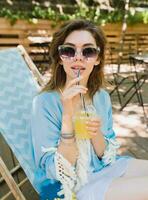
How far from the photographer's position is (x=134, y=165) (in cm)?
230

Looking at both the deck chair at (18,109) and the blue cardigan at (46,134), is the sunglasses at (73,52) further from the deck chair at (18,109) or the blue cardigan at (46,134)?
the deck chair at (18,109)

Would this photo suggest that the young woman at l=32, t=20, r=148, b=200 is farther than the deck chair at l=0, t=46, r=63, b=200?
No

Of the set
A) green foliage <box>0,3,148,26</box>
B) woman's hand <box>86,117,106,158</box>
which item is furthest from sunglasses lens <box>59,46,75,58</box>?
green foliage <box>0,3,148,26</box>

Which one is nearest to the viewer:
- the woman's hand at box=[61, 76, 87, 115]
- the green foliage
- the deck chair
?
the woman's hand at box=[61, 76, 87, 115]

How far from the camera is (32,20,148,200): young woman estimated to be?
2.00m

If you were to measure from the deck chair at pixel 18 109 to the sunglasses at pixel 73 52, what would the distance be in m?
0.64

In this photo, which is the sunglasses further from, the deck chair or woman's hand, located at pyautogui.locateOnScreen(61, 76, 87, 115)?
the deck chair

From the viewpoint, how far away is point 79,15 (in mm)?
9773

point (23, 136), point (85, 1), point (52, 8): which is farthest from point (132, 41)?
point (23, 136)

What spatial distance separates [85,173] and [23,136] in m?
0.59

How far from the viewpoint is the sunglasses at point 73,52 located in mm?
2088

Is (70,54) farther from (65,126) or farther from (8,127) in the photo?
(8,127)

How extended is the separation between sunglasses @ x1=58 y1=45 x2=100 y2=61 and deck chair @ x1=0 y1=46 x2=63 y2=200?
0.64 m

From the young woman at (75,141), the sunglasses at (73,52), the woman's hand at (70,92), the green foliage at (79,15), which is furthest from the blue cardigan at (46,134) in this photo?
the green foliage at (79,15)
